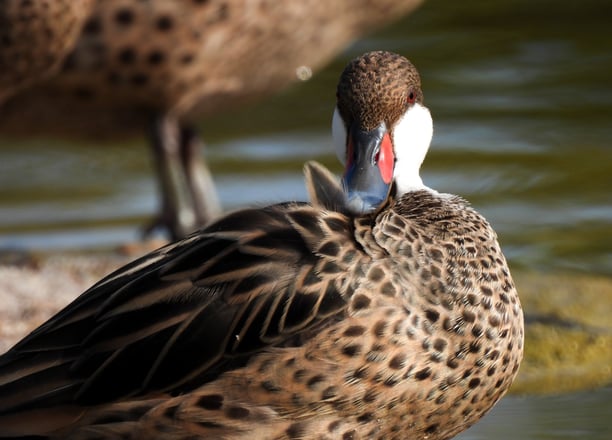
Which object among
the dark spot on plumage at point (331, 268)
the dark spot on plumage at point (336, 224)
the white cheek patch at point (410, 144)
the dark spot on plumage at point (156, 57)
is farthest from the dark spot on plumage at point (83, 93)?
the dark spot on plumage at point (331, 268)

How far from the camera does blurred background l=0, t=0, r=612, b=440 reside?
24.7 ft

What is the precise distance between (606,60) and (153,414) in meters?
6.47

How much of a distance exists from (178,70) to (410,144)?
2.61 meters

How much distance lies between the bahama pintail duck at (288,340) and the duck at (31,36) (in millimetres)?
2250

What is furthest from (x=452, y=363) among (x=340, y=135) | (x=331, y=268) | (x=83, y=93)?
(x=83, y=93)

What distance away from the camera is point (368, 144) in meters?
4.44

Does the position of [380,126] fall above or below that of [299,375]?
above

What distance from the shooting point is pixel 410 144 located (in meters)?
4.60

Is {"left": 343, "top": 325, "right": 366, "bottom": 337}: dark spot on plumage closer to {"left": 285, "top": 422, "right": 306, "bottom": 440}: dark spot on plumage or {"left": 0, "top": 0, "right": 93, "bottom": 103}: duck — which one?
{"left": 285, "top": 422, "right": 306, "bottom": 440}: dark spot on plumage

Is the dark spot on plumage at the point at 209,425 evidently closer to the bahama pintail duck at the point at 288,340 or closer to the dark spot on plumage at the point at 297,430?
the bahama pintail duck at the point at 288,340

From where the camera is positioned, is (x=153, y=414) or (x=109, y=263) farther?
(x=109, y=263)

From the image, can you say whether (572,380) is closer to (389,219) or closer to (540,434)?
(540,434)

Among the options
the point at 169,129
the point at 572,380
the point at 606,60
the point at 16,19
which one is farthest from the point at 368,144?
the point at 606,60

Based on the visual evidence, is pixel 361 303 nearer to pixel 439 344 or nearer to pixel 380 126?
pixel 439 344
